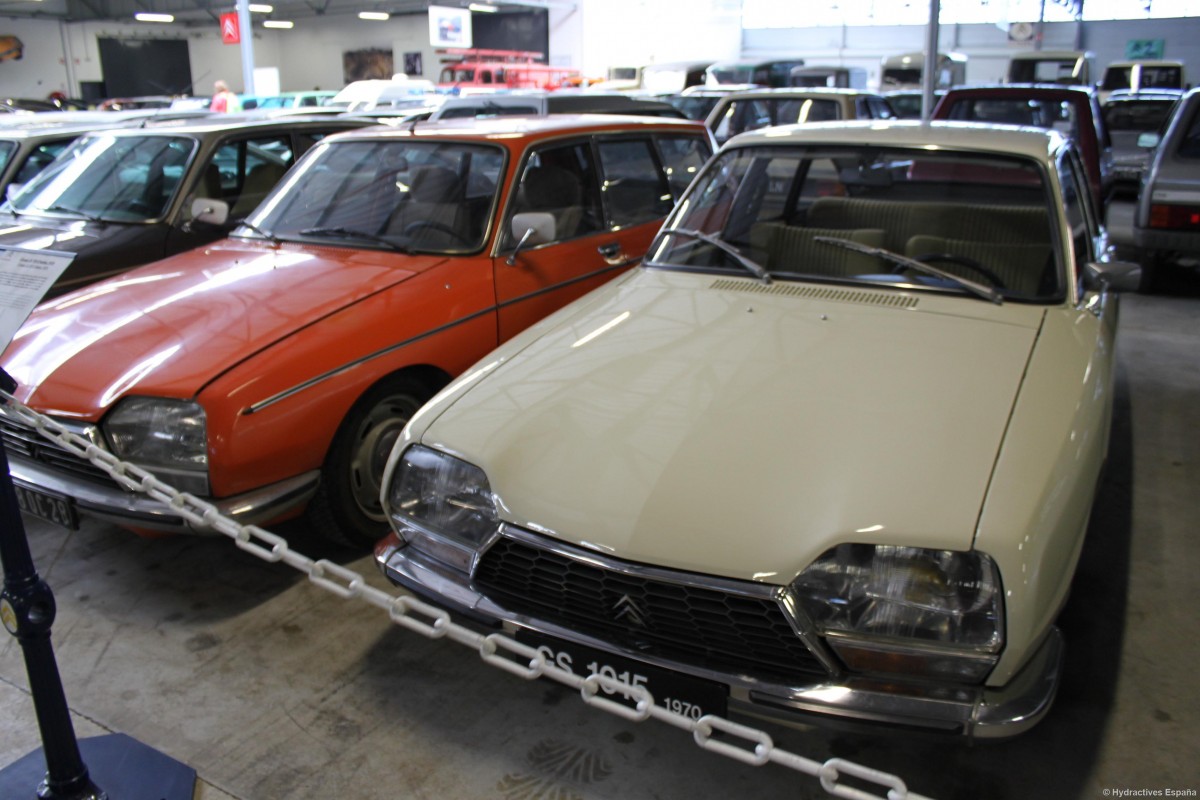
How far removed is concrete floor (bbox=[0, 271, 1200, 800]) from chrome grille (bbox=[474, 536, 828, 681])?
36cm

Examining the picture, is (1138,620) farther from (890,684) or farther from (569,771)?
(569,771)

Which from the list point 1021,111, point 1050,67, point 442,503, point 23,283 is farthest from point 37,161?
point 1050,67

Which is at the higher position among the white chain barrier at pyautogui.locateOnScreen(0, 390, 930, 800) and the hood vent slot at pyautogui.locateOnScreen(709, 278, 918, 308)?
the hood vent slot at pyautogui.locateOnScreen(709, 278, 918, 308)

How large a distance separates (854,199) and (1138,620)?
183 centimetres

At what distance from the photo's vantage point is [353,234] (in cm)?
403

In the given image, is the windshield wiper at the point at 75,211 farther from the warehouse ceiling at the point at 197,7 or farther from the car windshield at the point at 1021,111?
the warehouse ceiling at the point at 197,7

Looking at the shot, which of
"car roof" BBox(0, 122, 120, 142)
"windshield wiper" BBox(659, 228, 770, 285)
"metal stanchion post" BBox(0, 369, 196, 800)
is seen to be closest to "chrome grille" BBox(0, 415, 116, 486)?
"metal stanchion post" BBox(0, 369, 196, 800)

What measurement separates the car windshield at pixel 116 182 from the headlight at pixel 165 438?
2.54m

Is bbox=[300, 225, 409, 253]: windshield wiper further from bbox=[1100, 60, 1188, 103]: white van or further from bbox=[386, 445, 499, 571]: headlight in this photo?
bbox=[1100, 60, 1188, 103]: white van

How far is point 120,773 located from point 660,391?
176 centimetres

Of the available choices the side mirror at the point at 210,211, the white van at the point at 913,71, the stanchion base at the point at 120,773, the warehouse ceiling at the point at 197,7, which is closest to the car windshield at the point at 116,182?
the side mirror at the point at 210,211

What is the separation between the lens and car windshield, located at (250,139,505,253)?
3967mm

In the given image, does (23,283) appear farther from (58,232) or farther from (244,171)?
(244,171)

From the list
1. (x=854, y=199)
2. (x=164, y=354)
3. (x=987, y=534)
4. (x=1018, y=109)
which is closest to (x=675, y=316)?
(x=854, y=199)
